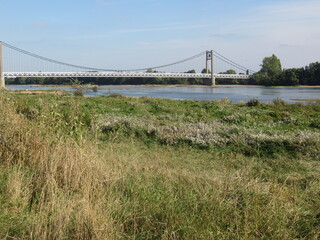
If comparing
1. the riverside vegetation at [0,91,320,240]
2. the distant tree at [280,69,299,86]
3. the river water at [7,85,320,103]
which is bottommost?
the riverside vegetation at [0,91,320,240]

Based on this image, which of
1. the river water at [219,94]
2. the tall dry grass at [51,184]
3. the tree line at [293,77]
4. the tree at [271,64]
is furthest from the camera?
the tree at [271,64]

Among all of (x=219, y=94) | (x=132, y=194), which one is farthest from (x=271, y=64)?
(x=132, y=194)

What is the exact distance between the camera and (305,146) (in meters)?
7.71

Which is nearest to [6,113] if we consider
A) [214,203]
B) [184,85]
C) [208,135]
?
[214,203]

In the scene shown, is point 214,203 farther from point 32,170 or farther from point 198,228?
point 32,170

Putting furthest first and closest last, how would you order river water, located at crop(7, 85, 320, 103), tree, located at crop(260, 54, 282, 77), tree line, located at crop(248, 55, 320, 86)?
tree, located at crop(260, 54, 282, 77) → tree line, located at crop(248, 55, 320, 86) → river water, located at crop(7, 85, 320, 103)

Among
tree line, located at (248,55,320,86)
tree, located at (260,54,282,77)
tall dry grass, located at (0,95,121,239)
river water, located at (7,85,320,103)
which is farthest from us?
tree, located at (260,54,282,77)

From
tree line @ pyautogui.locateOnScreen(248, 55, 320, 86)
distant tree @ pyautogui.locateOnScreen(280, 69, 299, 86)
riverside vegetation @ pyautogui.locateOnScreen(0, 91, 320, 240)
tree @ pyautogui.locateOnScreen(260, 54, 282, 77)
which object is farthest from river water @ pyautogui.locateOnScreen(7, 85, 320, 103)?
tree @ pyautogui.locateOnScreen(260, 54, 282, 77)

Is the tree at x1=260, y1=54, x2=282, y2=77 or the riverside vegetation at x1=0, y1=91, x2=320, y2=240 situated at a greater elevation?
the tree at x1=260, y1=54, x2=282, y2=77

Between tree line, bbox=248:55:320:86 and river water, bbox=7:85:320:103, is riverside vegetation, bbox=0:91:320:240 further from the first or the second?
tree line, bbox=248:55:320:86

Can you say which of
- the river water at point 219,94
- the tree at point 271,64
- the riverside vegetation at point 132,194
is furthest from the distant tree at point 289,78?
the riverside vegetation at point 132,194

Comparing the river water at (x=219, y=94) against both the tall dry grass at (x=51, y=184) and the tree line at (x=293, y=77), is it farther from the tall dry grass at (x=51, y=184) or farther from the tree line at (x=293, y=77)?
the tall dry grass at (x=51, y=184)

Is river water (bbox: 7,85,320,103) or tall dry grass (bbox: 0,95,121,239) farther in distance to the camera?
river water (bbox: 7,85,320,103)

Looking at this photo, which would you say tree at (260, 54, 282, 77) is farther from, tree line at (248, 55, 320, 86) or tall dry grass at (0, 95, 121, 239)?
tall dry grass at (0, 95, 121, 239)
